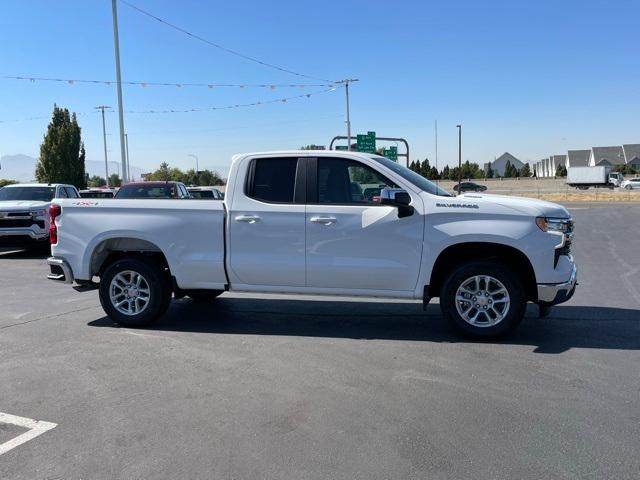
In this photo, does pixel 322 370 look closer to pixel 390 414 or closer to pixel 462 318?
pixel 390 414

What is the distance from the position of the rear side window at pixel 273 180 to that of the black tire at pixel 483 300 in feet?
6.52

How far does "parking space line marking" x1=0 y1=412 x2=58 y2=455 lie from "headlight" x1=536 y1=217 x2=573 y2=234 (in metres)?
4.61

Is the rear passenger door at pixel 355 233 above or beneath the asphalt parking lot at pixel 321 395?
above

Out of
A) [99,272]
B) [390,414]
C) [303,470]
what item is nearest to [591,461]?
[390,414]

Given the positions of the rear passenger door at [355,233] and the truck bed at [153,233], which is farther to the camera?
the truck bed at [153,233]

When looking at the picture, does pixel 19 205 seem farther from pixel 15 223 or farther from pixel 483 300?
pixel 483 300

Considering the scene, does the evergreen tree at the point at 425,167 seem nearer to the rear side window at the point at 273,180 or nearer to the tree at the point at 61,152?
the tree at the point at 61,152


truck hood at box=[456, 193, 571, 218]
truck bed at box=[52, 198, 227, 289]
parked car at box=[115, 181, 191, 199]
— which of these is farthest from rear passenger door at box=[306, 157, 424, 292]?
parked car at box=[115, 181, 191, 199]

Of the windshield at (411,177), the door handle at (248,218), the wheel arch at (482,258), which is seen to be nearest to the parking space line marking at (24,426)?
the door handle at (248,218)

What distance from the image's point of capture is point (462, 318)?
581cm

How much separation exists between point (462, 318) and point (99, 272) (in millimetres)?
4339

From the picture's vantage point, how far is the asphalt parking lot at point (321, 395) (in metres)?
3.41

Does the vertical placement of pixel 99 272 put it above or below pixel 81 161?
below

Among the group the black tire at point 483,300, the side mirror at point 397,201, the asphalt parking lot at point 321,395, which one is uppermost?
the side mirror at point 397,201
